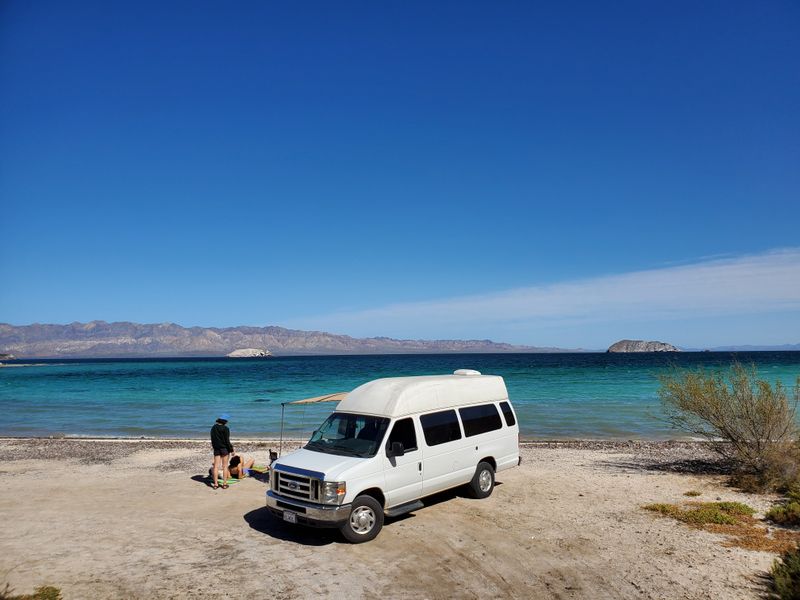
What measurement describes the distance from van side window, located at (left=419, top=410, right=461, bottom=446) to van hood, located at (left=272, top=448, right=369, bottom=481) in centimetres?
165

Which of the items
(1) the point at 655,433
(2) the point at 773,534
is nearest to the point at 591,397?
(1) the point at 655,433

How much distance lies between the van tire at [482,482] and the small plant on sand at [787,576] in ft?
17.9

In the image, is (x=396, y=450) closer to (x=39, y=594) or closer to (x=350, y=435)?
(x=350, y=435)

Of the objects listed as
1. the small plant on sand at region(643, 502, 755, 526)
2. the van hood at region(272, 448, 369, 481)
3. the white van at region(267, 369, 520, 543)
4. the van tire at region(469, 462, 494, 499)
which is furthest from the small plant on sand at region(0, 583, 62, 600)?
the small plant on sand at region(643, 502, 755, 526)

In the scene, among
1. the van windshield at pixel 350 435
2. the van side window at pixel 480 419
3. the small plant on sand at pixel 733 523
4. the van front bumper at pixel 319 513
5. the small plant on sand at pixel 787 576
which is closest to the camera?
the small plant on sand at pixel 787 576

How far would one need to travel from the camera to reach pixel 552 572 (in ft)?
25.5

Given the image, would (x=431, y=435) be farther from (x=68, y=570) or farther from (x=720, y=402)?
(x=720, y=402)

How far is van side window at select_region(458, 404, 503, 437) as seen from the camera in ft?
37.2

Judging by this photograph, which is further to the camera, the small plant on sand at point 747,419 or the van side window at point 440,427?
the small plant on sand at point 747,419

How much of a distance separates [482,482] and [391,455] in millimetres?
3362

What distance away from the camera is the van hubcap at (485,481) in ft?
38.5

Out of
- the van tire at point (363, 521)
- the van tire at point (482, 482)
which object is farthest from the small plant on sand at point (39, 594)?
the van tire at point (482, 482)

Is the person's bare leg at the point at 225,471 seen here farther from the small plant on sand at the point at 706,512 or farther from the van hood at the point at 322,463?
the small plant on sand at the point at 706,512

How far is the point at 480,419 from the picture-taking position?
463 inches
